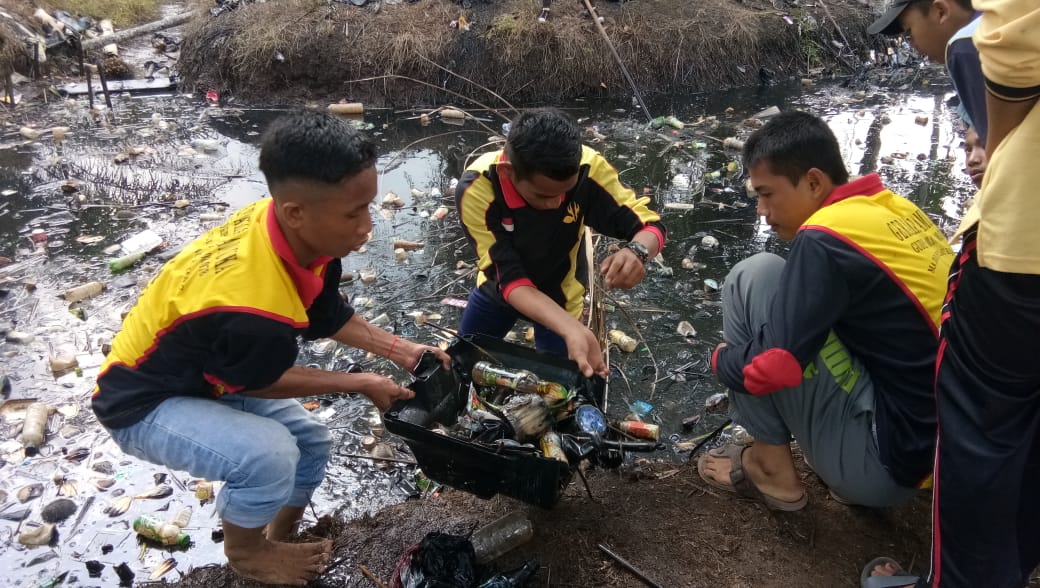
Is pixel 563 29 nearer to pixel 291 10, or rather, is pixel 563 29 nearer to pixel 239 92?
pixel 291 10

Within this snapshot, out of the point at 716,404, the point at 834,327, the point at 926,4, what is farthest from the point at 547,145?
the point at 926,4

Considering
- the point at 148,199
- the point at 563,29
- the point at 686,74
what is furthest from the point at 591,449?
the point at 686,74

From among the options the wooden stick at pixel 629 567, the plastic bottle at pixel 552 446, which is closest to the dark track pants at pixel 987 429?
the wooden stick at pixel 629 567

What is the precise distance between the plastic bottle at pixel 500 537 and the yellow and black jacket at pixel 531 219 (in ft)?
3.16

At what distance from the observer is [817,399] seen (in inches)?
92.7

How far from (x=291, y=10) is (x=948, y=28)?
323 inches

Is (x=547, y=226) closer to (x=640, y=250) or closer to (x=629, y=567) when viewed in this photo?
(x=640, y=250)

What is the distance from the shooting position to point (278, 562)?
2393mm

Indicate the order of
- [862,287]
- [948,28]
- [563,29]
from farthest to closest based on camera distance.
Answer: [563,29], [948,28], [862,287]

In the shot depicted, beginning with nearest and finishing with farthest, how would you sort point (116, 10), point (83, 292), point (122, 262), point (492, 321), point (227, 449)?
point (227, 449) < point (492, 321) < point (83, 292) < point (122, 262) < point (116, 10)

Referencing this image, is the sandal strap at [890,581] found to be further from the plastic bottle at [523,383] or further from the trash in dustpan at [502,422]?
the plastic bottle at [523,383]

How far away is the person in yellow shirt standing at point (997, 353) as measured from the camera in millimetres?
1588

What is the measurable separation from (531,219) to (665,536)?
1.51 m

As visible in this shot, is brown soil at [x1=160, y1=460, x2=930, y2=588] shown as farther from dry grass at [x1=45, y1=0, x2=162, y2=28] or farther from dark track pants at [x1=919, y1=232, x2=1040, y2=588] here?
dry grass at [x1=45, y1=0, x2=162, y2=28]
